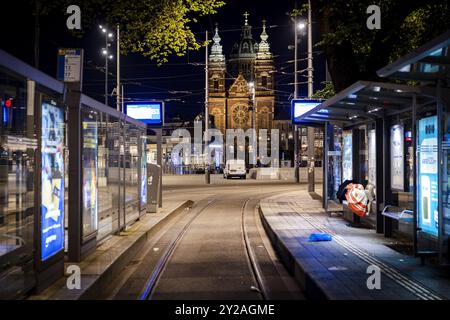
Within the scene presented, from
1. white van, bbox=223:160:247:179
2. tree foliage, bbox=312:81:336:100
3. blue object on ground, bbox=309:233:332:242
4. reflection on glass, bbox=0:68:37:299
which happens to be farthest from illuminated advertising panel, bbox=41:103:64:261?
white van, bbox=223:160:247:179

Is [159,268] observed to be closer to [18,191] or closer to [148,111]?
[18,191]

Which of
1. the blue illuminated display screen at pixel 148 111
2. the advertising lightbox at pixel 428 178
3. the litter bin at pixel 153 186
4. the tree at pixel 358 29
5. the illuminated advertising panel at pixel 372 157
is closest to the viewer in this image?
the advertising lightbox at pixel 428 178

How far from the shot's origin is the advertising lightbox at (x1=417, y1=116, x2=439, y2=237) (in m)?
8.54

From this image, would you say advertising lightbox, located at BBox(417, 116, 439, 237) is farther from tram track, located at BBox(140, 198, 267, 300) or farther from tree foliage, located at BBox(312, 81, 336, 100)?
tree foliage, located at BBox(312, 81, 336, 100)

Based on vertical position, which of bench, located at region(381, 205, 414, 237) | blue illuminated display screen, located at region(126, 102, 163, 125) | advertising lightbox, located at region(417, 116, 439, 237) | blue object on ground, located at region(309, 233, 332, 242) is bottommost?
blue object on ground, located at region(309, 233, 332, 242)

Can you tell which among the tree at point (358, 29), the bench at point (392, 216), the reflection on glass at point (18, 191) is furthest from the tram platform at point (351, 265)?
the tree at point (358, 29)

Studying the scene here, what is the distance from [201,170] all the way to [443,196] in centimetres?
5815

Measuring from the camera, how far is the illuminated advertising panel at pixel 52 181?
21.3ft

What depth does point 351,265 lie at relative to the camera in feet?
27.3

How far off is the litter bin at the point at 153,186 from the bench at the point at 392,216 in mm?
7930

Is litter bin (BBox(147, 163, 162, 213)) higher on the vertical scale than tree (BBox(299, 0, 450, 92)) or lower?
lower

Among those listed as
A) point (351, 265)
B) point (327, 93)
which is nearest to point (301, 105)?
point (327, 93)

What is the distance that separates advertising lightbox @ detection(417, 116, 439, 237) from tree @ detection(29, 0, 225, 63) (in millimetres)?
9657

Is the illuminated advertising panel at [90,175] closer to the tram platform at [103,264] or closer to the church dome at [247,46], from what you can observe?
the tram platform at [103,264]
